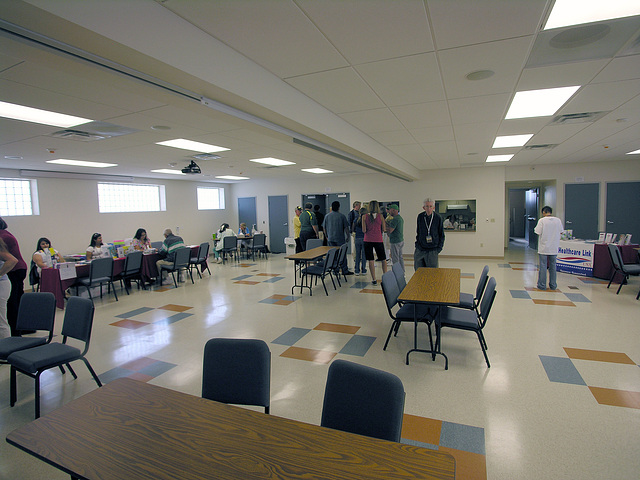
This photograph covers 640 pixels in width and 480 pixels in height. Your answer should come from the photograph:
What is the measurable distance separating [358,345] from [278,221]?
948 cm

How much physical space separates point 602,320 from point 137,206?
37.5 ft

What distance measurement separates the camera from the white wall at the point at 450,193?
390 inches

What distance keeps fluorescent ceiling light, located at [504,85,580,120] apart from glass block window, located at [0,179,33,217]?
32.8 feet

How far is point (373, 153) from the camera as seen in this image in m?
5.62

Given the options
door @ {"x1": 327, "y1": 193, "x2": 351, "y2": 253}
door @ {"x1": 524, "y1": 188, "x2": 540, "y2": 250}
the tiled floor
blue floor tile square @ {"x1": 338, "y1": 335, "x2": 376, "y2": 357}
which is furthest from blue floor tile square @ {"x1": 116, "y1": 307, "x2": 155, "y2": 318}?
door @ {"x1": 524, "y1": 188, "x2": 540, "y2": 250}

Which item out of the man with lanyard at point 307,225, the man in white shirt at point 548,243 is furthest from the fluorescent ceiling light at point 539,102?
the man with lanyard at point 307,225

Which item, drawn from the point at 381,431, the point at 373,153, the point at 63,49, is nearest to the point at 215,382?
the point at 381,431

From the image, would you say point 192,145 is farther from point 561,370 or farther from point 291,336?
point 561,370

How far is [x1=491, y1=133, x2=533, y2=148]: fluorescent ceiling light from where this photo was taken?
5570mm

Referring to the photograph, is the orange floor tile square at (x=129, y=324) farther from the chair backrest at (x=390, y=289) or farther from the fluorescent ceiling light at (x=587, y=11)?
the fluorescent ceiling light at (x=587, y=11)

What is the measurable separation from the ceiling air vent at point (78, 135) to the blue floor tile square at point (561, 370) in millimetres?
5998

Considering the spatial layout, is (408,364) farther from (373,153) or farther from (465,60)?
(373,153)

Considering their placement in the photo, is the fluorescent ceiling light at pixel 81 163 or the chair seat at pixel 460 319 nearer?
the chair seat at pixel 460 319

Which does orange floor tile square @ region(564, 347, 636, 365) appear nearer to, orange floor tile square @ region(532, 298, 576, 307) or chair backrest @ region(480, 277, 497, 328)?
chair backrest @ region(480, 277, 497, 328)
